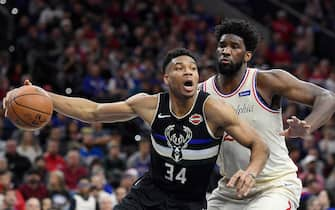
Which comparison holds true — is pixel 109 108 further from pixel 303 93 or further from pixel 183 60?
pixel 303 93

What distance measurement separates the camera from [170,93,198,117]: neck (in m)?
6.53

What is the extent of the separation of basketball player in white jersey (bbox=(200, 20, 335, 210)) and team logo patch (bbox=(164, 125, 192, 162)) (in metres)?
→ 0.49

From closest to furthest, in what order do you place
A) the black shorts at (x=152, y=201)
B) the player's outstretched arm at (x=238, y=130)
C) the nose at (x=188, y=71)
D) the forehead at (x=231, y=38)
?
the player's outstretched arm at (x=238, y=130) < the black shorts at (x=152, y=201) < the nose at (x=188, y=71) < the forehead at (x=231, y=38)

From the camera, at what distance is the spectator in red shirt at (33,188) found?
11.4 m

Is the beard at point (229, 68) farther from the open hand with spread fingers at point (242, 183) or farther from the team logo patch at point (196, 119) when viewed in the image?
the open hand with spread fingers at point (242, 183)

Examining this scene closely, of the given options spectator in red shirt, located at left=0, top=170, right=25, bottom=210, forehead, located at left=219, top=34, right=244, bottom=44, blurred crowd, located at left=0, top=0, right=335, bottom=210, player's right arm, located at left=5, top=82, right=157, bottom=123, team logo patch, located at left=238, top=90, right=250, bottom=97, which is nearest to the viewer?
player's right arm, located at left=5, top=82, right=157, bottom=123

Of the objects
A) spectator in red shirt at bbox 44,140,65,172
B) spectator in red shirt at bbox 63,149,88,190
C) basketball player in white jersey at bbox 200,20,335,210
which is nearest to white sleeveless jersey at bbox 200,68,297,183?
basketball player in white jersey at bbox 200,20,335,210

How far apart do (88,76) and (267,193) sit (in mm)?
8916

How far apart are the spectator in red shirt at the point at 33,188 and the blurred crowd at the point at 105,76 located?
14 mm

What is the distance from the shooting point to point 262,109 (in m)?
6.82

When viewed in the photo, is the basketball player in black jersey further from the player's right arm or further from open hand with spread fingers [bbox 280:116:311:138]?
open hand with spread fingers [bbox 280:116:311:138]

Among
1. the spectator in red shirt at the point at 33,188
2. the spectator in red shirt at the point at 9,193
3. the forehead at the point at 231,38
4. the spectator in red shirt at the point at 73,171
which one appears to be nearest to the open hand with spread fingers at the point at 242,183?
the forehead at the point at 231,38

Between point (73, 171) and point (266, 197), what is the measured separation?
6.27 metres

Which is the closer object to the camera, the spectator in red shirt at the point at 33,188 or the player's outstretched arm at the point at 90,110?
the player's outstretched arm at the point at 90,110
